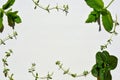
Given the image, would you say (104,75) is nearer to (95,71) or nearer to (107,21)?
(95,71)

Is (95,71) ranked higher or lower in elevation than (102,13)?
lower

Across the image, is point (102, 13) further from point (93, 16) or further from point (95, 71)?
point (95, 71)

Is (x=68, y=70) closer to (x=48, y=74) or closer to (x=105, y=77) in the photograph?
(x=48, y=74)

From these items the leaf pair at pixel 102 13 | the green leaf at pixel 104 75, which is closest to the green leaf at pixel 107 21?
the leaf pair at pixel 102 13

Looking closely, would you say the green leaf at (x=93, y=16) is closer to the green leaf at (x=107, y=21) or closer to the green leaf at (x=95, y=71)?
the green leaf at (x=107, y=21)

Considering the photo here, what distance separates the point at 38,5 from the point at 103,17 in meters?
0.31

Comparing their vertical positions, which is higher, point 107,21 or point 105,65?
point 107,21

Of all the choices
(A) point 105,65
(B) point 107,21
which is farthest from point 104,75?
(B) point 107,21

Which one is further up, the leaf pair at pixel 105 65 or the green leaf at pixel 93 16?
the green leaf at pixel 93 16

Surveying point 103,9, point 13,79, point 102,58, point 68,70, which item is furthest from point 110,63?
point 13,79

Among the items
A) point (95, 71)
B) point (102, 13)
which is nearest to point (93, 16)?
A: point (102, 13)

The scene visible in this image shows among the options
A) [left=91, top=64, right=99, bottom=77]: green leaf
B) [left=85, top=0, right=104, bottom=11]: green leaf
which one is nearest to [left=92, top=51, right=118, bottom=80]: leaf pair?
[left=91, top=64, right=99, bottom=77]: green leaf

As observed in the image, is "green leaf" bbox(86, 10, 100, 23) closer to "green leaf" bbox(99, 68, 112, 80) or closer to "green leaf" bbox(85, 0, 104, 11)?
"green leaf" bbox(85, 0, 104, 11)

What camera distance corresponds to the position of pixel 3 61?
0.91 m
